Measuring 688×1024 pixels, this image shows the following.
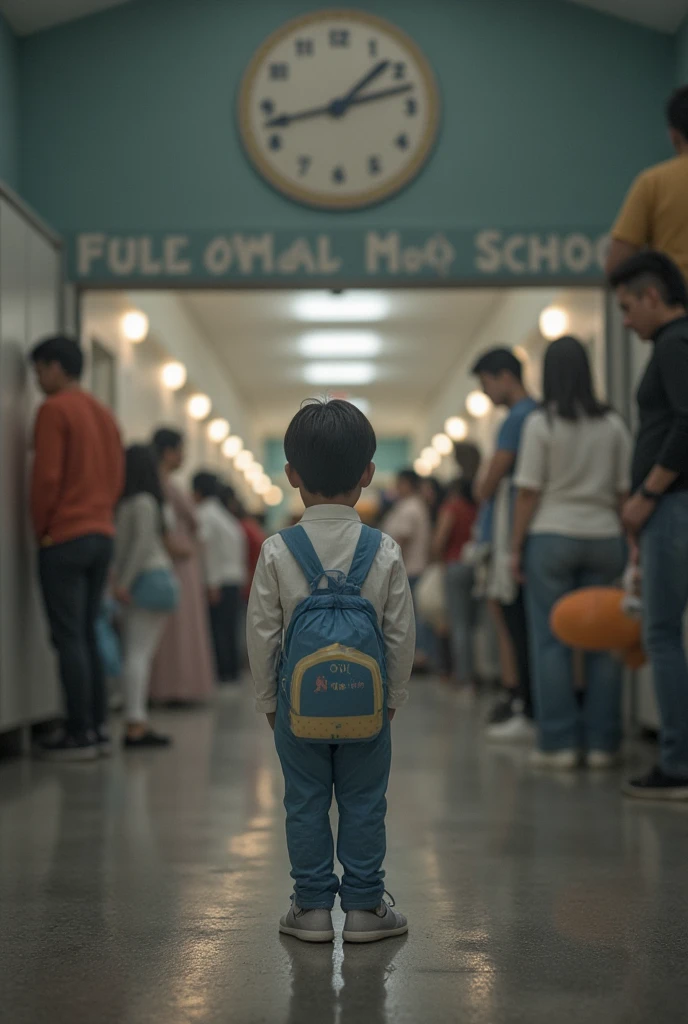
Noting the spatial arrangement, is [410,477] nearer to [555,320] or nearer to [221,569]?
[555,320]

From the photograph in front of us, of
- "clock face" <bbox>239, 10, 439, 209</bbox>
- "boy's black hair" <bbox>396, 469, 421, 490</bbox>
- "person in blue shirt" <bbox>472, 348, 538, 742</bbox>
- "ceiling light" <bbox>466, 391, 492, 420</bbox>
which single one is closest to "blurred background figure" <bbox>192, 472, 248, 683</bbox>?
"boy's black hair" <bbox>396, 469, 421, 490</bbox>

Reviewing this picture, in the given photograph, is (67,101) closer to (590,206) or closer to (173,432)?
(173,432)

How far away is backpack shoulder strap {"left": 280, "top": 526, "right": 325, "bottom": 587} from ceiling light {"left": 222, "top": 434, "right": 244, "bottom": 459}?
648 inches

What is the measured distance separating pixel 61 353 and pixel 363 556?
10.4 ft

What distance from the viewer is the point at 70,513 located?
513 cm

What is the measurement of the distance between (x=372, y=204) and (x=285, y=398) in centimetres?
1550

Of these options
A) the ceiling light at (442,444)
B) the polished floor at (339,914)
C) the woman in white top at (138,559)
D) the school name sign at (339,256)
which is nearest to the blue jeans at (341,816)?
the polished floor at (339,914)

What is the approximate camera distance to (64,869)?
298 cm

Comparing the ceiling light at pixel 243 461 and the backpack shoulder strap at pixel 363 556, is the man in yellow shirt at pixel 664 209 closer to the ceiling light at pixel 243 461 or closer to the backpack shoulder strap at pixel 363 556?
the backpack shoulder strap at pixel 363 556

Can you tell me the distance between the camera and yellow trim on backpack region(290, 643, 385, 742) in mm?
2283

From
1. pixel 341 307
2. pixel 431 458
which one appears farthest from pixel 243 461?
pixel 341 307

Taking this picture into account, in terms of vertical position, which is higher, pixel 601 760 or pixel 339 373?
pixel 339 373

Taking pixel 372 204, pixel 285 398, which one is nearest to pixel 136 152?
pixel 372 204

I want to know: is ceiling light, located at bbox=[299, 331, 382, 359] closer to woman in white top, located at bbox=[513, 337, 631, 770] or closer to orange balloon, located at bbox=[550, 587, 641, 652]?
woman in white top, located at bbox=[513, 337, 631, 770]
